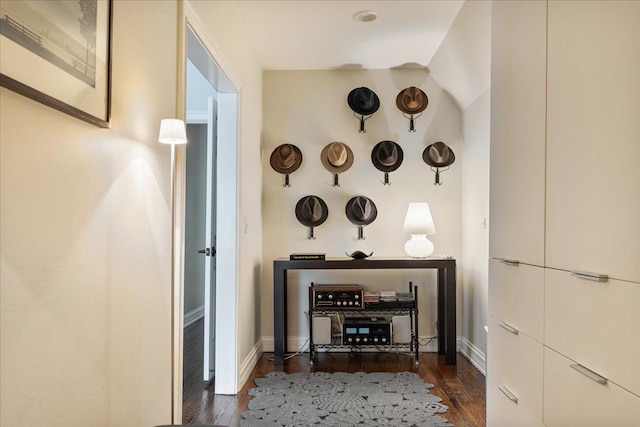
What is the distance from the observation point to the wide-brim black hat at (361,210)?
4.17 meters

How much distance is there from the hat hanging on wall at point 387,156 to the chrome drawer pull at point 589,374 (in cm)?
290

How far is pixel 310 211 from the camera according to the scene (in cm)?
418

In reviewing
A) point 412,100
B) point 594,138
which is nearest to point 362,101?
point 412,100

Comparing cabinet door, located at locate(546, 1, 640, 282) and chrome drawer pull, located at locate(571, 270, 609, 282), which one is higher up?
cabinet door, located at locate(546, 1, 640, 282)

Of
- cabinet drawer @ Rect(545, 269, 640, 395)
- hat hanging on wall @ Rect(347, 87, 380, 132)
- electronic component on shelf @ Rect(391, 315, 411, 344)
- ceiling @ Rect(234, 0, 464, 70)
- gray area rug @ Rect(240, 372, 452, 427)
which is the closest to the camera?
cabinet drawer @ Rect(545, 269, 640, 395)

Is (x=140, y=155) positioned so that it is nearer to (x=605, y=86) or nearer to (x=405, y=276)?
(x=605, y=86)

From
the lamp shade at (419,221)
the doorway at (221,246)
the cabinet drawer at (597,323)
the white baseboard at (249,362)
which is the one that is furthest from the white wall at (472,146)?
the cabinet drawer at (597,323)

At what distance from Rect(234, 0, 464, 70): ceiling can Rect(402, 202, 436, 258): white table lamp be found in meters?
1.29

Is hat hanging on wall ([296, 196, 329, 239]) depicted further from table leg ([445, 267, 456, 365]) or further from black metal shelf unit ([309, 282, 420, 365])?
table leg ([445, 267, 456, 365])

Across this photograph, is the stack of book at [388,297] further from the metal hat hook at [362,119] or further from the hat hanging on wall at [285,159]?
the metal hat hook at [362,119]

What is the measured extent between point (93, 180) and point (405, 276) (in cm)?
333

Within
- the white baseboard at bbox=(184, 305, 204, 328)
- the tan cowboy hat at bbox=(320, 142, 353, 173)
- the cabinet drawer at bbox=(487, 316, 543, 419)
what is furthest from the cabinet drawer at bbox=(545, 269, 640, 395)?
the white baseboard at bbox=(184, 305, 204, 328)

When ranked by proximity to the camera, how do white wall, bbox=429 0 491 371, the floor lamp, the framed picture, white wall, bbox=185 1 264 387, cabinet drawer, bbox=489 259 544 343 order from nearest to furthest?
1. the framed picture
2. cabinet drawer, bbox=489 259 544 343
3. the floor lamp
4. white wall, bbox=185 1 264 387
5. white wall, bbox=429 0 491 371

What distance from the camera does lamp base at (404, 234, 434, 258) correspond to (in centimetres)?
396
